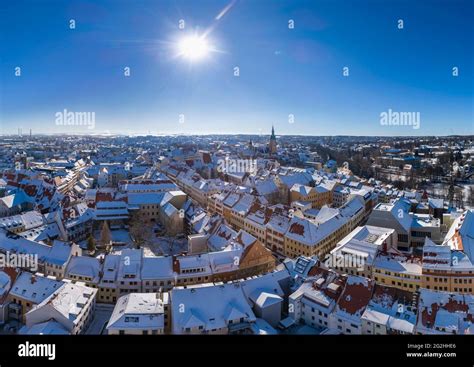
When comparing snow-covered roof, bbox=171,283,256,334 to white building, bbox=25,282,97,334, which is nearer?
snow-covered roof, bbox=171,283,256,334

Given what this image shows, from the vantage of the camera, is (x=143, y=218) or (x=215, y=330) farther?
(x=143, y=218)

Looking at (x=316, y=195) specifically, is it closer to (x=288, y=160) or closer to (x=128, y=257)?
(x=128, y=257)

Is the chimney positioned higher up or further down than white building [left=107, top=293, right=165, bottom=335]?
higher up

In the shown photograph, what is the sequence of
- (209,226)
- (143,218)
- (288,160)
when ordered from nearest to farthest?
A: (209,226) → (143,218) → (288,160)

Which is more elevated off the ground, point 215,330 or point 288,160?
point 288,160

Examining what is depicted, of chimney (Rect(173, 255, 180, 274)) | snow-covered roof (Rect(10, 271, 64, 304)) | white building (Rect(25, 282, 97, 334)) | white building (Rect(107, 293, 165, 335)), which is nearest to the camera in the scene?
white building (Rect(107, 293, 165, 335))

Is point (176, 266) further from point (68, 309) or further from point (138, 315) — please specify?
point (68, 309)

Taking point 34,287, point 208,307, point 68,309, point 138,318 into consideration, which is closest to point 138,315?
point 138,318

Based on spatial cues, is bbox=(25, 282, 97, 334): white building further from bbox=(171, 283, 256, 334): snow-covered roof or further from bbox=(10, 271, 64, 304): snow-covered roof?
bbox=(171, 283, 256, 334): snow-covered roof

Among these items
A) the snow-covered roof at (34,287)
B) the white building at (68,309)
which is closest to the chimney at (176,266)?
the white building at (68,309)

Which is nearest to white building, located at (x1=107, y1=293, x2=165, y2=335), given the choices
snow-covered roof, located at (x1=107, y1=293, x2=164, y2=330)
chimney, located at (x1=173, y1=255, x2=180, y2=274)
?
snow-covered roof, located at (x1=107, y1=293, x2=164, y2=330)

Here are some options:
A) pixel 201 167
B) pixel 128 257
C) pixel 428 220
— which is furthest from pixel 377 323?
pixel 201 167
